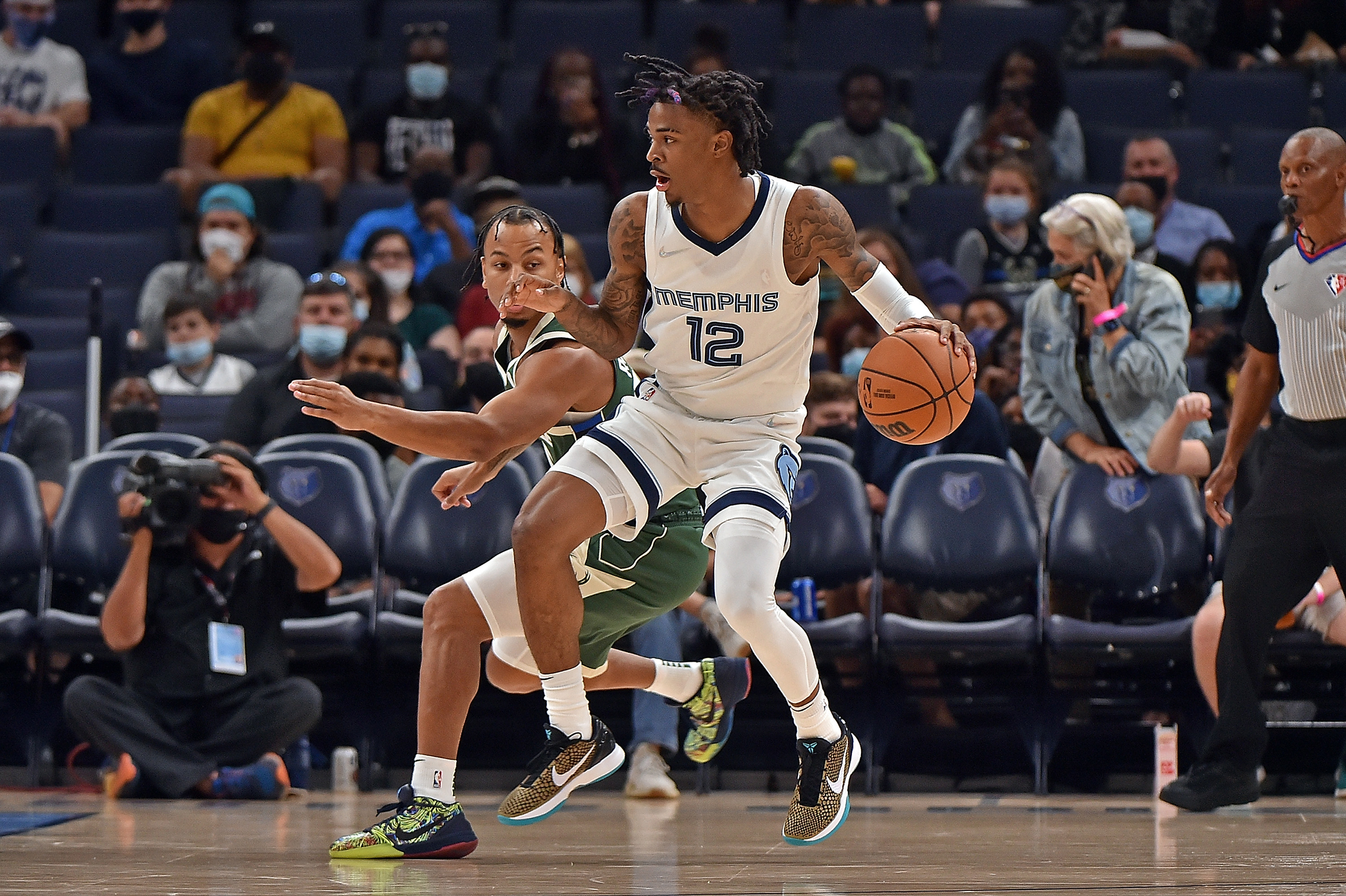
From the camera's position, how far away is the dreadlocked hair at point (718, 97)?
4348 millimetres

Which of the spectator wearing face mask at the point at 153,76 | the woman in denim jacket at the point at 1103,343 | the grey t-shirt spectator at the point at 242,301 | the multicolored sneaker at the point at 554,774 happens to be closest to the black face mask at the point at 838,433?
the woman in denim jacket at the point at 1103,343

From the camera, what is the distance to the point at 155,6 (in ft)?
35.1

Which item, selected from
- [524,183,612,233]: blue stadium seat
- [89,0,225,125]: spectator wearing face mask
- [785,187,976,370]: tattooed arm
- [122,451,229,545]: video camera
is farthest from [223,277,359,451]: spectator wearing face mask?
[785,187,976,370]: tattooed arm

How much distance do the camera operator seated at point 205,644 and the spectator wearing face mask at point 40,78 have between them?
4.95 meters

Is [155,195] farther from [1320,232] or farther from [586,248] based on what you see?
[1320,232]

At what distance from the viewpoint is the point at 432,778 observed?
438 centimetres

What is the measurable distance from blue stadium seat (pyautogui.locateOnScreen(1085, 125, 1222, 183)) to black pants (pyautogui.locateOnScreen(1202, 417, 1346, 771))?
5000 mm

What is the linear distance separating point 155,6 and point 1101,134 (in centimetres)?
577

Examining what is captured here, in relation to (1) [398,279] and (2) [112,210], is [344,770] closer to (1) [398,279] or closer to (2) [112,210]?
(1) [398,279]

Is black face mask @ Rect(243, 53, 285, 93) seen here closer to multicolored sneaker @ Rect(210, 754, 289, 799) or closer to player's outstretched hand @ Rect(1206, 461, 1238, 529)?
multicolored sneaker @ Rect(210, 754, 289, 799)

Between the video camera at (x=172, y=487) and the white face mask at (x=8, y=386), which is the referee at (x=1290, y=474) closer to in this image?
the video camera at (x=172, y=487)

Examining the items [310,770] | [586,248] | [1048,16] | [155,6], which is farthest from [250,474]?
[1048,16]

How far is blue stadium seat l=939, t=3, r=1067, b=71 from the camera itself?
1098 cm

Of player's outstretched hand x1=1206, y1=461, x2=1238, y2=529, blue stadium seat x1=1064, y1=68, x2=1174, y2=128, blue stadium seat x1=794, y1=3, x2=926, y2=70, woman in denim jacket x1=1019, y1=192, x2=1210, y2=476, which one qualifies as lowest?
player's outstretched hand x1=1206, y1=461, x2=1238, y2=529
